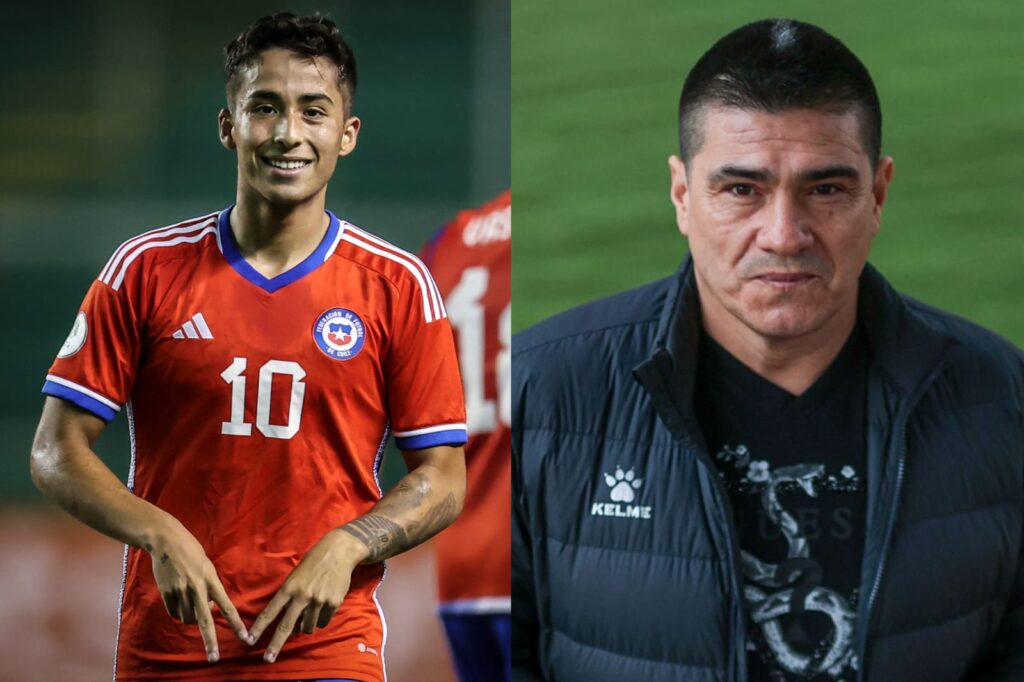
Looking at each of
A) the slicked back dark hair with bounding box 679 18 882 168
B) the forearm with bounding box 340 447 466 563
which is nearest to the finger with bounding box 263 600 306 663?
the forearm with bounding box 340 447 466 563

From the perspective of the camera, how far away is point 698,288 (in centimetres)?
218

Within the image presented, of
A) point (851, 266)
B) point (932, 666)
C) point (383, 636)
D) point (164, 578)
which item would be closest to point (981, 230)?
point (851, 266)

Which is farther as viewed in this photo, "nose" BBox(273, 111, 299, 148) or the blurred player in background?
the blurred player in background

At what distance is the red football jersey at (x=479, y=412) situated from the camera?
2139mm

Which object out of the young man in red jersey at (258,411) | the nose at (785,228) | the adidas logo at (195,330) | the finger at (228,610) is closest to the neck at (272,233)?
the young man in red jersey at (258,411)

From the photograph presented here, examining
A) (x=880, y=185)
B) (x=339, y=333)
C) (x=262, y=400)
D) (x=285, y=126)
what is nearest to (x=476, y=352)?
(x=339, y=333)

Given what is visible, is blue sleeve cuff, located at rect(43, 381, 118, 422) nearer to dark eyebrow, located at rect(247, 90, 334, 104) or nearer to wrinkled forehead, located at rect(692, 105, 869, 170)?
dark eyebrow, located at rect(247, 90, 334, 104)

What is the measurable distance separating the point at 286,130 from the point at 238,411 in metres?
0.43

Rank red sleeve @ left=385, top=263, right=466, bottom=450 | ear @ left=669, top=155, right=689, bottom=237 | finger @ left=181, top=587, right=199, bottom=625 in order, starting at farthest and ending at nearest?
ear @ left=669, top=155, right=689, bottom=237, red sleeve @ left=385, top=263, right=466, bottom=450, finger @ left=181, top=587, right=199, bottom=625

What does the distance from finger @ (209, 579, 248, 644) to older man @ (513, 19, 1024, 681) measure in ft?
1.50

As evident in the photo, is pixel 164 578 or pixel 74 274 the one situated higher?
pixel 74 274

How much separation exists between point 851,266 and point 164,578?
119 centimetres

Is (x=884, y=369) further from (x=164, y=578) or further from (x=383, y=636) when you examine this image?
(x=164, y=578)

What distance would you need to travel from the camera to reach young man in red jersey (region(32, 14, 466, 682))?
1.98 m
